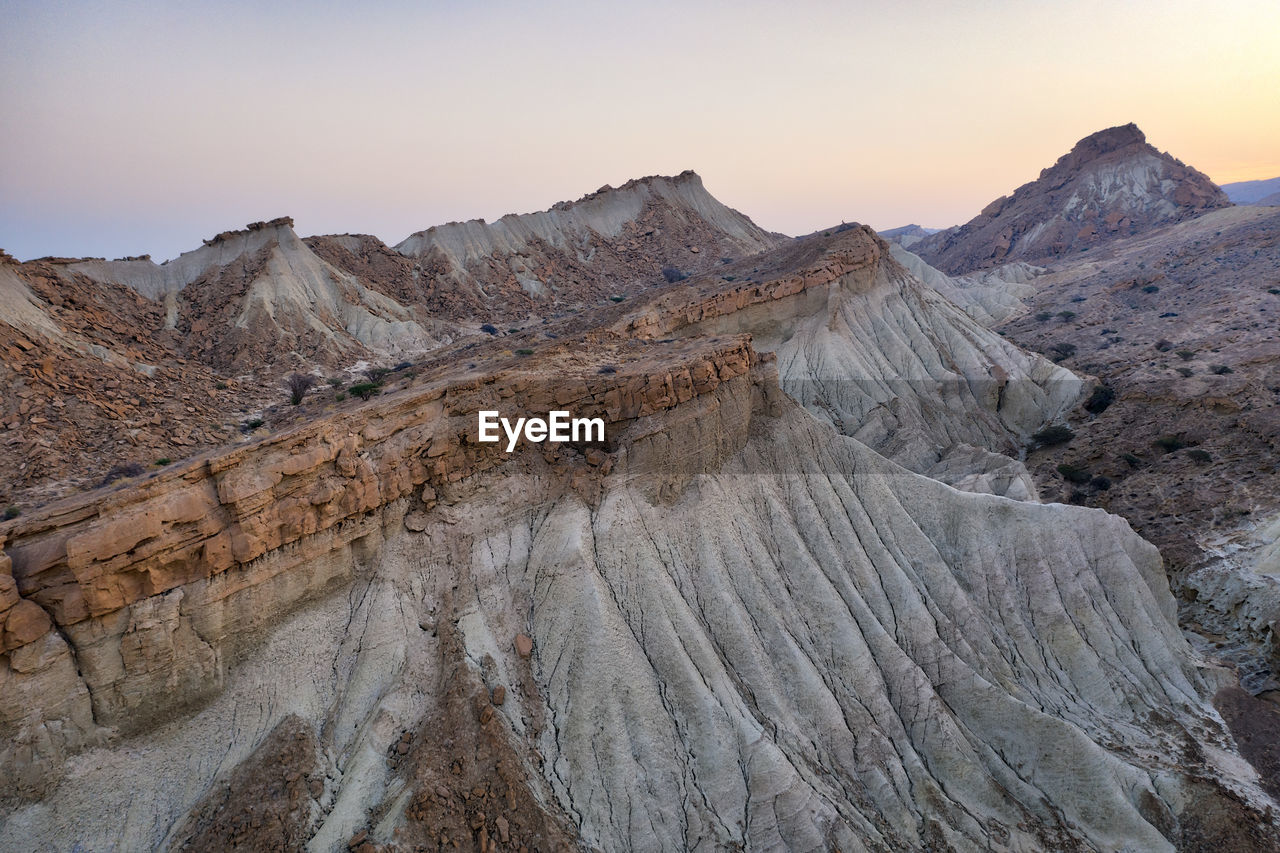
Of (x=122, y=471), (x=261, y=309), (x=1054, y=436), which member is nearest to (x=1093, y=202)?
(x=1054, y=436)

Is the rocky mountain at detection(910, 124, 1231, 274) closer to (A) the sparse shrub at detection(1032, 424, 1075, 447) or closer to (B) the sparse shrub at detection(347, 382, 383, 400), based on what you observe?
(A) the sparse shrub at detection(1032, 424, 1075, 447)

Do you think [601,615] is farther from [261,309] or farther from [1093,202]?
[1093,202]

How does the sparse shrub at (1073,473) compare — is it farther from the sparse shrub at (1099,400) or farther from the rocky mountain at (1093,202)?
the rocky mountain at (1093,202)

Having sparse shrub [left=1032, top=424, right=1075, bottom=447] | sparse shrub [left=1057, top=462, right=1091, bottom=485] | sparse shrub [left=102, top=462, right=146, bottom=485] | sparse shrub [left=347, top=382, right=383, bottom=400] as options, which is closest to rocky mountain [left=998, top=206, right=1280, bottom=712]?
sparse shrub [left=1057, top=462, right=1091, bottom=485]

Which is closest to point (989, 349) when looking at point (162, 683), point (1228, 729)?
point (1228, 729)

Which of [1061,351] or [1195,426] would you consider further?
[1061,351]

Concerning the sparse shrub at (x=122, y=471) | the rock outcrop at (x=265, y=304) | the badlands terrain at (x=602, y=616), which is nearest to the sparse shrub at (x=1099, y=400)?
the badlands terrain at (x=602, y=616)
